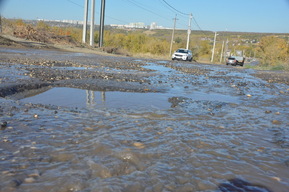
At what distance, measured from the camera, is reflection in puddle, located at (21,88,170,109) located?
16.1ft

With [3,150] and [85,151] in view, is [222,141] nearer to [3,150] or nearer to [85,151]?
[85,151]

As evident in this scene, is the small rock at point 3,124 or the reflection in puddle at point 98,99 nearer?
the small rock at point 3,124

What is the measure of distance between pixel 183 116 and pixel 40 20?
65381mm

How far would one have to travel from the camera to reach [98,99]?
5383 millimetres

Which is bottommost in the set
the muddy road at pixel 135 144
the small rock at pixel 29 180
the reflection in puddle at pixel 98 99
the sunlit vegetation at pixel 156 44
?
the small rock at pixel 29 180

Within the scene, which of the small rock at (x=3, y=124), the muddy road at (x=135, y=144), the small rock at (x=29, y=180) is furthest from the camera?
the small rock at (x=3, y=124)

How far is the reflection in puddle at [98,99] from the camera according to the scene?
492 centimetres

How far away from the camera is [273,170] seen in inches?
106

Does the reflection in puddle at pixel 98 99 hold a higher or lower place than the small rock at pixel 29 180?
higher

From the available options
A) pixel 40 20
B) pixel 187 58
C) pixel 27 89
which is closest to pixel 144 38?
pixel 40 20

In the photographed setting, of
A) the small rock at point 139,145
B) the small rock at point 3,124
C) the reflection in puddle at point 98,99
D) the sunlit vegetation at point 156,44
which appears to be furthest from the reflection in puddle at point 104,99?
the sunlit vegetation at point 156,44

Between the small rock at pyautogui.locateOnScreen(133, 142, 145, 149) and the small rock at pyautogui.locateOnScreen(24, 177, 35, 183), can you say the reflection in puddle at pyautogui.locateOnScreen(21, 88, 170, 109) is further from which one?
the small rock at pyautogui.locateOnScreen(24, 177, 35, 183)

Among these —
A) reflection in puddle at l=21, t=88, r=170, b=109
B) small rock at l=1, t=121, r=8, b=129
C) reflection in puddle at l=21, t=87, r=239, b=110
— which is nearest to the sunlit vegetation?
reflection in puddle at l=21, t=87, r=239, b=110

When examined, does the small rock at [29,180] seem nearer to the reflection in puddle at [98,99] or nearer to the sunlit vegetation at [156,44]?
the reflection in puddle at [98,99]
